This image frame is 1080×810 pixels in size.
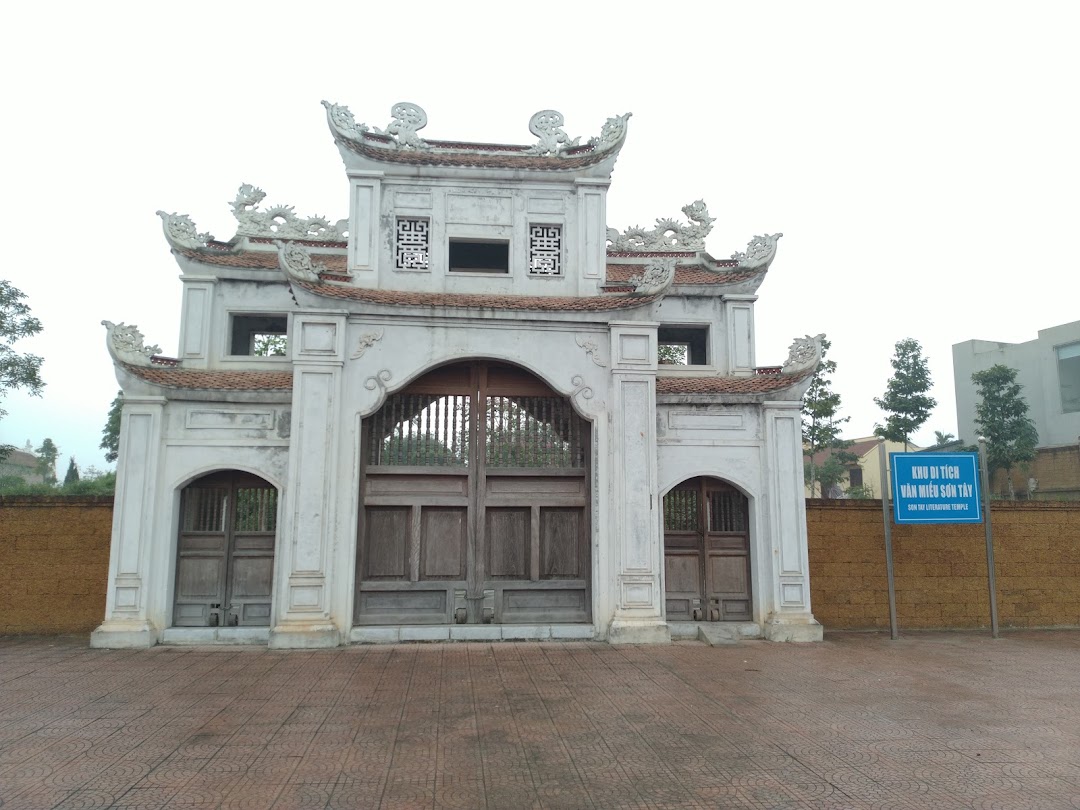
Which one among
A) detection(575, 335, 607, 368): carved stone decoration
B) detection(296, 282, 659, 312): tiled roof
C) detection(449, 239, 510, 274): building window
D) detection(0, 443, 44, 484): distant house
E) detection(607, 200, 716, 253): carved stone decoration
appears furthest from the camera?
detection(0, 443, 44, 484): distant house

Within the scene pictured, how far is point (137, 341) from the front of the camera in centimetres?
987

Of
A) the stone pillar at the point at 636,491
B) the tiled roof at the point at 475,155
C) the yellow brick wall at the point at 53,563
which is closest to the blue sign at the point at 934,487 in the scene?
the stone pillar at the point at 636,491

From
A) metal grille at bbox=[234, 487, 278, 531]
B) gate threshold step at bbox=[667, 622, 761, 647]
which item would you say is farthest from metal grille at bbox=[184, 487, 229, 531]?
gate threshold step at bbox=[667, 622, 761, 647]

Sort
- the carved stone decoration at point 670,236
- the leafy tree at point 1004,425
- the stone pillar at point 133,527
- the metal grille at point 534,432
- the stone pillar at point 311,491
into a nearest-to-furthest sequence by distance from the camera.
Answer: the stone pillar at point 311,491 < the stone pillar at point 133,527 < the metal grille at point 534,432 < the carved stone decoration at point 670,236 < the leafy tree at point 1004,425

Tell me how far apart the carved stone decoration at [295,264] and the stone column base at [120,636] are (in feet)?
16.1

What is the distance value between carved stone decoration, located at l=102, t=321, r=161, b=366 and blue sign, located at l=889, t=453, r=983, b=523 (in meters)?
10.7

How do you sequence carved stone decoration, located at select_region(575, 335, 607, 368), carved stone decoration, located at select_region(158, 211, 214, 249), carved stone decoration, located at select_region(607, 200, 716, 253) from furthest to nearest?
carved stone decoration, located at select_region(607, 200, 716, 253), carved stone decoration, located at select_region(158, 211, 214, 249), carved stone decoration, located at select_region(575, 335, 607, 368)

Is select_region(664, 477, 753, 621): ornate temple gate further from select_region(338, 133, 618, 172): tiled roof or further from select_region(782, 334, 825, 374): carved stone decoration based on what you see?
select_region(338, 133, 618, 172): tiled roof

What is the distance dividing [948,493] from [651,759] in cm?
754

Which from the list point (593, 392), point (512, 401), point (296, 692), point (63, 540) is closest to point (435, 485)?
point (512, 401)

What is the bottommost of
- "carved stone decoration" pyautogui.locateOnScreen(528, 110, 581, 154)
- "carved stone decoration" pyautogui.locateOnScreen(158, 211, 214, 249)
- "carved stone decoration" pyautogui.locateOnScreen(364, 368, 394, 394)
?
"carved stone decoration" pyautogui.locateOnScreen(364, 368, 394, 394)

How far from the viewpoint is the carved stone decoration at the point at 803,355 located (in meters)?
10.4

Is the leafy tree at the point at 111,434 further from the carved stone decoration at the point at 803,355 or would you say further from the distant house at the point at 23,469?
the carved stone decoration at the point at 803,355

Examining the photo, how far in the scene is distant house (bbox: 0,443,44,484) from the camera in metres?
48.5
